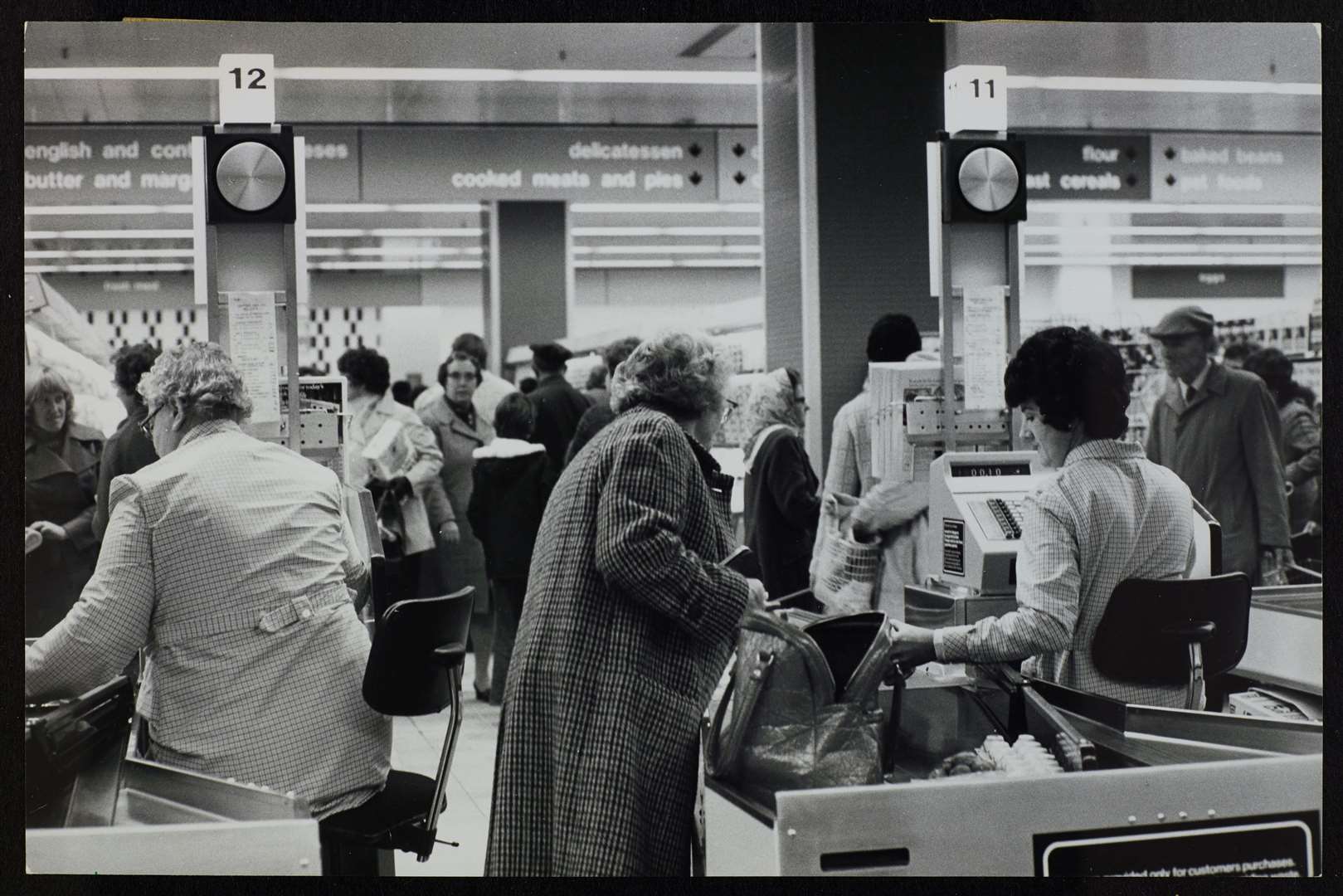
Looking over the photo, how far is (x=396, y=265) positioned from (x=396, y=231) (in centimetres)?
425

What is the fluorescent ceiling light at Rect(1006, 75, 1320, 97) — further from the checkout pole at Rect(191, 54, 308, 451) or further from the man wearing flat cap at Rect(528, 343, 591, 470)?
the checkout pole at Rect(191, 54, 308, 451)

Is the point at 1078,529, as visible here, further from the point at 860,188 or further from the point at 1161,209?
the point at 1161,209

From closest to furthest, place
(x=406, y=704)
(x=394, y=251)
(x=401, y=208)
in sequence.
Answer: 1. (x=406, y=704)
2. (x=401, y=208)
3. (x=394, y=251)

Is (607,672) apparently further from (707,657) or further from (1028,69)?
(1028,69)

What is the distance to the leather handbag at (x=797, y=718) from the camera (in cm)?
230

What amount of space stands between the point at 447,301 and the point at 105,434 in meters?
15.5

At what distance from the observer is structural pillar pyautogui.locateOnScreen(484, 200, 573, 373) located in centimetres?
1123

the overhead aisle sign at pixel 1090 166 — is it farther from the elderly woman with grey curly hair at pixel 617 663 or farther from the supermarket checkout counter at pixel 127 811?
the supermarket checkout counter at pixel 127 811

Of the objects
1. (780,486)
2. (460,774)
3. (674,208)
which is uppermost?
(674,208)

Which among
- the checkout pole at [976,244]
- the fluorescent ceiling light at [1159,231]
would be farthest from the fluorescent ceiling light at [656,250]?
→ the checkout pole at [976,244]

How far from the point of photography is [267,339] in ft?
11.9

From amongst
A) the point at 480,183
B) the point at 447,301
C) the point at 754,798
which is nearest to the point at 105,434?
the point at 480,183

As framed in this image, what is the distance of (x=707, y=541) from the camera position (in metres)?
2.53

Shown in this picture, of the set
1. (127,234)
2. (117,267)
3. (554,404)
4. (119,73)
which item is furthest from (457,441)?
(117,267)
